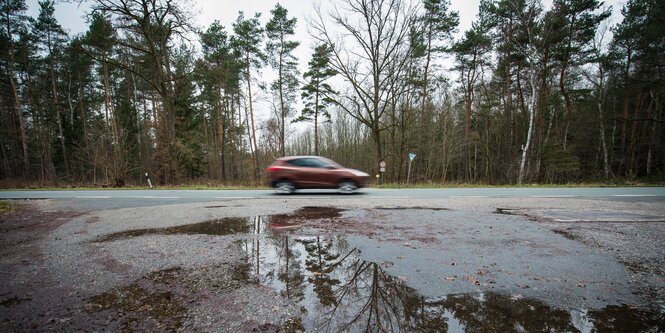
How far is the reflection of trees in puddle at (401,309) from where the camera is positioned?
240cm

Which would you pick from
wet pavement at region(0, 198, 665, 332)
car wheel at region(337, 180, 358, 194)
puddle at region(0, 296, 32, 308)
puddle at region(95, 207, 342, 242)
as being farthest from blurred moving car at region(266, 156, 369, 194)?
puddle at region(0, 296, 32, 308)

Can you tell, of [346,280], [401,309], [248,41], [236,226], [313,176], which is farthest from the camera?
[248,41]

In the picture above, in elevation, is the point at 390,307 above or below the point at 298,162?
below

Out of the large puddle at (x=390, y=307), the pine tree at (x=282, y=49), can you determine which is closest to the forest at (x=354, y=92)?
the pine tree at (x=282, y=49)

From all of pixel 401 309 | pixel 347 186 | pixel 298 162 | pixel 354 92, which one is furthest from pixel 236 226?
pixel 354 92

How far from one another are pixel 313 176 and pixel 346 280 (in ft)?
27.3

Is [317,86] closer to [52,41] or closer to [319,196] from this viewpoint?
[319,196]

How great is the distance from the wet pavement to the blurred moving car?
5860 millimetres

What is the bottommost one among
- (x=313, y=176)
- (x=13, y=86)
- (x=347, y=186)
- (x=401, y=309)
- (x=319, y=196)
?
(x=401, y=309)

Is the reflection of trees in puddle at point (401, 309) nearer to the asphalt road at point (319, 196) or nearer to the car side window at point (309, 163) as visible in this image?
the asphalt road at point (319, 196)

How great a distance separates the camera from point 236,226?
579 centimetres

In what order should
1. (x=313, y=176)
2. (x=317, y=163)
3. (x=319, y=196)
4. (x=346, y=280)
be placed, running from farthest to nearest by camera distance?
(x=317, y=163) → (x=313, y=176) → (x=319, y=196) → (x=346, y=280)

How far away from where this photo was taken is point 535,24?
17.8 metres

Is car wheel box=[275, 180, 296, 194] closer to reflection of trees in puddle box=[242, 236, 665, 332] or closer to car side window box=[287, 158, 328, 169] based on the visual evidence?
car side window box=[287, 158, 328, 169]
